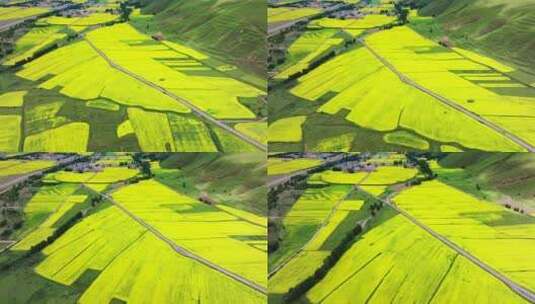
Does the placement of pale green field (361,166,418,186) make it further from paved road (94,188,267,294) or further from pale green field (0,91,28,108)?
pale green field (0,91,28,108)

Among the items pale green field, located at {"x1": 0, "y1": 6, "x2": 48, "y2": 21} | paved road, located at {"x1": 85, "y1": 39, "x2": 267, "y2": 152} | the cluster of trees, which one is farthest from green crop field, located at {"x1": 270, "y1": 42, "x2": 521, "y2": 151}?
pale green field, located at {"x1": 0, "y1": 6, "x2": 48, "y2": 21}

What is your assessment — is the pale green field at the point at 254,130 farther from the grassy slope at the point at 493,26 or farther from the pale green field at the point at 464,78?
the grassy slope at the point at 493,26

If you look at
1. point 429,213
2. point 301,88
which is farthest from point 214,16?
point 429,213

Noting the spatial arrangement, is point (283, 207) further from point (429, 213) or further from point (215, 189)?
point (429, 213)

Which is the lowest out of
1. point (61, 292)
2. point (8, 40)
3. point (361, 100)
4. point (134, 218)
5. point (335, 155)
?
point (61, 292)

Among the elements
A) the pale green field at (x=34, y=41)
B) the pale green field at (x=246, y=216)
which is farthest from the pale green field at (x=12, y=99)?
the pale green field at (x=246, y=216)

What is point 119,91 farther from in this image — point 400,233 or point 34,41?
point 400,233

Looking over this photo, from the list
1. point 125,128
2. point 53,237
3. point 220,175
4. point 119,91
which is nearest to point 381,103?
point 220,175
